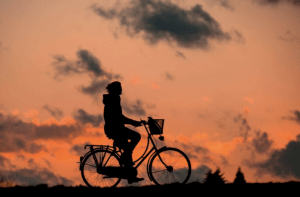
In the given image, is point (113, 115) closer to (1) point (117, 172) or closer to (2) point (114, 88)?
(2) point (114, 88)

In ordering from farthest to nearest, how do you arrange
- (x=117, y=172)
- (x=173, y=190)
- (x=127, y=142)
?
1. (x=117, y=172)
2. (x=127, y=142)
3. (x=173, y=190)

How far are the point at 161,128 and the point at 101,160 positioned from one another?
1862mm

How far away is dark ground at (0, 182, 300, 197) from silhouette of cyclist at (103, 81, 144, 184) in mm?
924

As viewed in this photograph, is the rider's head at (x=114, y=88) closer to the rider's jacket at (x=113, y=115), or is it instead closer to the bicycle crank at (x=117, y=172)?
the rider's jacket at (x=113, y=115)

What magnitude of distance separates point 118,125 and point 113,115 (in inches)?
11.8

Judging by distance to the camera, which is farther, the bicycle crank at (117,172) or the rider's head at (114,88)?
the bicycle crank at (117,172)

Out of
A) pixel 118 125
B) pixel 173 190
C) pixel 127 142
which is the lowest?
pixel 173 190

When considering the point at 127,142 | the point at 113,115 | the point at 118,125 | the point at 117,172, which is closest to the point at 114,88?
the point at 113,115

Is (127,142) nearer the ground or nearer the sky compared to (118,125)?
nearer the ground

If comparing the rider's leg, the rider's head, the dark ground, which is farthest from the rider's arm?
the dark ground

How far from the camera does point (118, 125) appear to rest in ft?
35.0

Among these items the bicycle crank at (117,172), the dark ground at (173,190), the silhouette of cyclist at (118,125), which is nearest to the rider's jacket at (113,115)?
the silhouette of cyclist at (118,125)

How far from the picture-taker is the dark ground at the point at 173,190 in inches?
379

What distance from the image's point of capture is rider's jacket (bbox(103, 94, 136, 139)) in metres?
10.6
